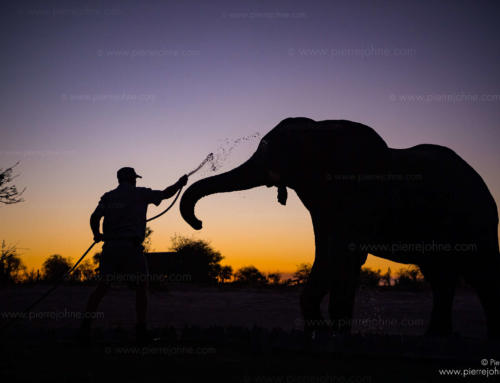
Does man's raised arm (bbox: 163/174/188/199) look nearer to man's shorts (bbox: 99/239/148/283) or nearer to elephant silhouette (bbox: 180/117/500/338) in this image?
elephant silhouette (bbox: 180/117/500/338)

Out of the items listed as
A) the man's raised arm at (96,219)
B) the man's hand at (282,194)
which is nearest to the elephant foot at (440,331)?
the man's hand at (282,194)

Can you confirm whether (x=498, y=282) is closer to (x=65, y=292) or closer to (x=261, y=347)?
(x=261, y=347)

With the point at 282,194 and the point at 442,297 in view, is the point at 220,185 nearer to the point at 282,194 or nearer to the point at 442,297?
the point at 282,194

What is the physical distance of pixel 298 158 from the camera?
6383 millimetres

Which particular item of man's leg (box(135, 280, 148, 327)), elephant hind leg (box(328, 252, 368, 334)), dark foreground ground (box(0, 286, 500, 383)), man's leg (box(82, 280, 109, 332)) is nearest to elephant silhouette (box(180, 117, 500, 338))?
elephant hind leg (box(328, 252, 368, 334))

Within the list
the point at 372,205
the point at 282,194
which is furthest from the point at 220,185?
the point at 372,205

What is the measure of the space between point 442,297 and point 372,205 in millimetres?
2080

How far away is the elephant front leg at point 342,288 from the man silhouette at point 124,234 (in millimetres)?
2176

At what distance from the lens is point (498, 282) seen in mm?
Answer: 6309

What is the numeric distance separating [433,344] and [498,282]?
2304 mm

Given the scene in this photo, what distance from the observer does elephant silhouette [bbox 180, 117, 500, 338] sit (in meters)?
5.68

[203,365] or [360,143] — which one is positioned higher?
[360,143]

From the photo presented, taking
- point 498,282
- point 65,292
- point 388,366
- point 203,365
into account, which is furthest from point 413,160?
point 65,292

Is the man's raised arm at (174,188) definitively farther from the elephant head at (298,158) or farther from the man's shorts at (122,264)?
the man's shorts at (122,264)
